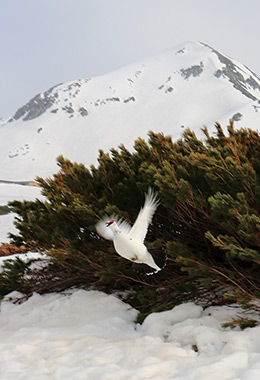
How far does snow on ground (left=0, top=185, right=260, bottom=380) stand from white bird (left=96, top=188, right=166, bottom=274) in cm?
74

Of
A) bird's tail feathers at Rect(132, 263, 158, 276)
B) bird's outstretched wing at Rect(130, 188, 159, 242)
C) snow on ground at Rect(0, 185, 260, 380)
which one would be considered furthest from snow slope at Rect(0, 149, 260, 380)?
bird's outstretched wing at Rect(130, 188, 159, 242)

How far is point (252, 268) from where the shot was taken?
4.24 metres

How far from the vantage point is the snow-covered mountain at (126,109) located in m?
107

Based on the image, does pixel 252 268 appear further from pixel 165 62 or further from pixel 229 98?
pixel 165 62

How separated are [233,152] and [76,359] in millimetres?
2683

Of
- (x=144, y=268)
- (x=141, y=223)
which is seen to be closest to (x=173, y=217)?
(x=144, y=268)

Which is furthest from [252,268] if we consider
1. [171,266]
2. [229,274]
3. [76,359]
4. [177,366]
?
[76,359]

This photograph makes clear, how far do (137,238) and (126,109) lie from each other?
129 meters

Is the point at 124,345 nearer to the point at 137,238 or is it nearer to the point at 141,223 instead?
the point at 137,238

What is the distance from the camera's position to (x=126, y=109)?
130125 mm

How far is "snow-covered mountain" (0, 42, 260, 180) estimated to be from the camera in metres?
107

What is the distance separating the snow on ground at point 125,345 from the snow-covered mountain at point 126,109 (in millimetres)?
88494

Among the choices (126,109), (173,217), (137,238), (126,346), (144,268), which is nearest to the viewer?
(137,238)

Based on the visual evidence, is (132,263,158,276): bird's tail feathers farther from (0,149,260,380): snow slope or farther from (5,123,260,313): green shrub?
(0,149,260,380): snow slope
